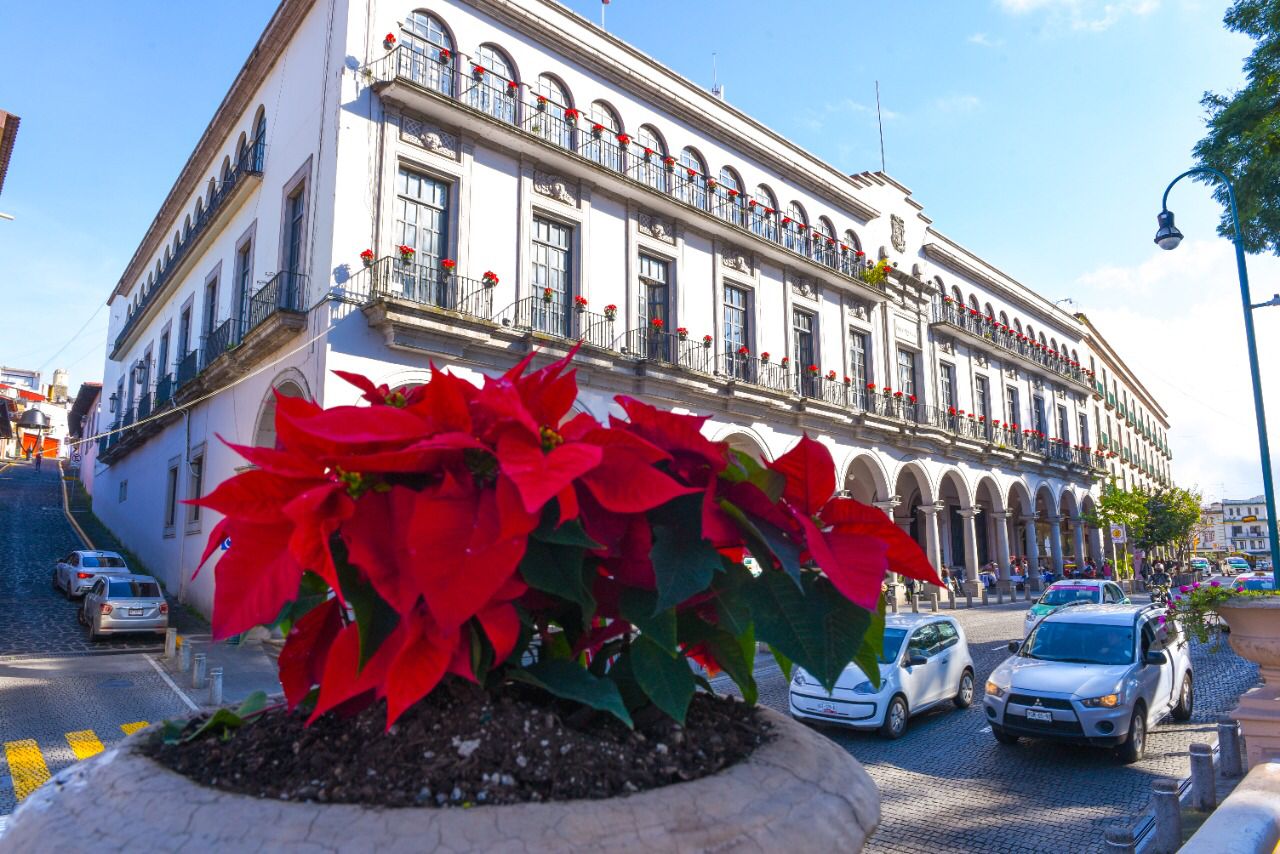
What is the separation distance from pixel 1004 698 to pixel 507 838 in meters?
9.62

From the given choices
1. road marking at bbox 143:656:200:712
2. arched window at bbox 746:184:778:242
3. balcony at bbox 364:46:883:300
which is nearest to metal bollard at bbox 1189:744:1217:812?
road marking at bbox 143:656:200:712

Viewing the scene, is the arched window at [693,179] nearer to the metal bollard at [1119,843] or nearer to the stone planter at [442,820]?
the metal bollard at [1119,843]

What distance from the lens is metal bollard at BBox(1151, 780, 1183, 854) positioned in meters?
5.49

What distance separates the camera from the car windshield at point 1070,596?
17920 millimetres

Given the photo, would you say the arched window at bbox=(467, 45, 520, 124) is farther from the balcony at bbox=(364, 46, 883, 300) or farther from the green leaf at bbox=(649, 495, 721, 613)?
the green leaf at bbox=(649, 495, 721, 613)

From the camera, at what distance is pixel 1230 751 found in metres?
7.39

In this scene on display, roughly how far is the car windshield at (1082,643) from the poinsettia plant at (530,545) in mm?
10195

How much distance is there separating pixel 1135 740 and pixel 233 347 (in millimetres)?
17354

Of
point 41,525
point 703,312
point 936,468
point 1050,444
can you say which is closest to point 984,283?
point 1050,444

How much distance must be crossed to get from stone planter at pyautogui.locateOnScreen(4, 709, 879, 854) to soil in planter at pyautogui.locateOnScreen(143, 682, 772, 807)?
52mm

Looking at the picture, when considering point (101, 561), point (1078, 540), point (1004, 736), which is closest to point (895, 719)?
point (1004, 736)

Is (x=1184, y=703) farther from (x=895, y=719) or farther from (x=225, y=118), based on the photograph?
(x=225, y=118)

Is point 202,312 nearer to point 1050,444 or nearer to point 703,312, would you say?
point 703,312

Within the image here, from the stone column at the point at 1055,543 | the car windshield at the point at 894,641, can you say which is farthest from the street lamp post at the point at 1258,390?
the stone column at the point at 1055,543
